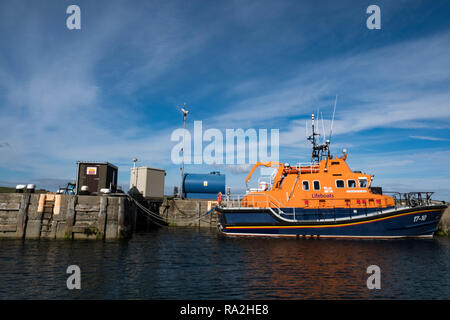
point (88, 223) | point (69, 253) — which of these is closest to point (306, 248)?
point (69, 253)

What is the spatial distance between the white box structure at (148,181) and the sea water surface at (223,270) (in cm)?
1050

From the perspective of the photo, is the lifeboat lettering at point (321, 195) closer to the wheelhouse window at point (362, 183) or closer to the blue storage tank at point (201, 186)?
the wheelhouse window at point (362, 183)

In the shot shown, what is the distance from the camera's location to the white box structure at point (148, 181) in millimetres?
25855

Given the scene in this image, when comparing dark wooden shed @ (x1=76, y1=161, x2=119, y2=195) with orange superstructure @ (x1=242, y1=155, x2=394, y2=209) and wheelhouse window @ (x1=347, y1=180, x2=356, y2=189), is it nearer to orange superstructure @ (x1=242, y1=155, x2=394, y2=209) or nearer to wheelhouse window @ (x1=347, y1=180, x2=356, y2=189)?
orange superstructure @ (x1=242, y1=155, x2=394, y2=209)

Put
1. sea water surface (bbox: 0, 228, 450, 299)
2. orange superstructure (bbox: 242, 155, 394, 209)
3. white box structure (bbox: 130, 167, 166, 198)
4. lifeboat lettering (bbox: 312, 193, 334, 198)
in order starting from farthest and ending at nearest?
white box structure (bbox: 130, 167, 166, 198), lifeboat lettering (bbox: 312, 193, 334, 198), orange superstructure (bbox: 242, 155, 394, 209), sea water surface (bbox: 0, 228, 450, 299)

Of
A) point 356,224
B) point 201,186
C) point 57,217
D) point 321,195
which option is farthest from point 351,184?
point 57,217

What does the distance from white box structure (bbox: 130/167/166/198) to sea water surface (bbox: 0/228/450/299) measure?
10496mm

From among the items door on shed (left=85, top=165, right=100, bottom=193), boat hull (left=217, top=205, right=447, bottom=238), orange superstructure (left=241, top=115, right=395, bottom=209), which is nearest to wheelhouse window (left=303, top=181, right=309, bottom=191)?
orange superstructure (left=241, top=115, right=395, bottom=209)

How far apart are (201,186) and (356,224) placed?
16.3m

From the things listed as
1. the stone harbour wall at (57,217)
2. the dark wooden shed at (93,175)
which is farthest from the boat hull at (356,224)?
the dark wooden shed at (93,175)

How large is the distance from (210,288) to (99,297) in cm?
324

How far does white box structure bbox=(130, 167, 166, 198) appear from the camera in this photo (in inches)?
1018

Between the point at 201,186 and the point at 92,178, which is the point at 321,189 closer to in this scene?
the point at 201,186

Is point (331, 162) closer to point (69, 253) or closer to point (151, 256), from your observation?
point (151, 256)
